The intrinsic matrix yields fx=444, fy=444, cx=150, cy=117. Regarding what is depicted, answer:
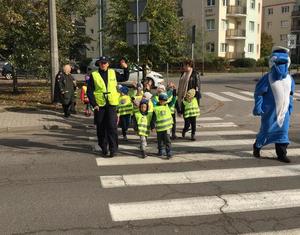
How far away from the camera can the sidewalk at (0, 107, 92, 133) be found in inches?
460

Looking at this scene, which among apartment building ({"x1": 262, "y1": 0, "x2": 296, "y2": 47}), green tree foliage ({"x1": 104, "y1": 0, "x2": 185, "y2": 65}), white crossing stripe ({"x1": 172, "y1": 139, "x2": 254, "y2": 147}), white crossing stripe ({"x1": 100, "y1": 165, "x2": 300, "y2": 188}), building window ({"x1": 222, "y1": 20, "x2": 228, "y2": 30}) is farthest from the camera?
apartment building ({"x1": 262, "y1": 0, "x2": 296, "y2": 47})

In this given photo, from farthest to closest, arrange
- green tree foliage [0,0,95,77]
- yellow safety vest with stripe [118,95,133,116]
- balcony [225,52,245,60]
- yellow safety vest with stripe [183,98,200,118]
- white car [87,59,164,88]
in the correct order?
balcony [225,52,245,60] < green tree foliage [0,0,95,77] < white car [87,59,164,88] < yellow safety vest with stripe [118,95,133,116] < yellow safety vest with stripe [183,98,200,118]

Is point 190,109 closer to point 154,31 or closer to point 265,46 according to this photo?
point 154,31

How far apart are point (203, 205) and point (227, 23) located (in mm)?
56733

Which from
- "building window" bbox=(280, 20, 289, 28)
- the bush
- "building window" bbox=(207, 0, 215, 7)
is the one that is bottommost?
the bush

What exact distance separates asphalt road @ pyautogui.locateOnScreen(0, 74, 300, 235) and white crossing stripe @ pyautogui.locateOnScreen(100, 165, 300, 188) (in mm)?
15

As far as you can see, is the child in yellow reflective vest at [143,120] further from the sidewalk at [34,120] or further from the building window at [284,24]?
the building window at [284,24]

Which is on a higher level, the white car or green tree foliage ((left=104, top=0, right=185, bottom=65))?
green tree foliage ((left=104, top=0, right=185, bottom=65))

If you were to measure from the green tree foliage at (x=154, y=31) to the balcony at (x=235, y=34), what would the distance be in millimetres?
40438

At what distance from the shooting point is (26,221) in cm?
498

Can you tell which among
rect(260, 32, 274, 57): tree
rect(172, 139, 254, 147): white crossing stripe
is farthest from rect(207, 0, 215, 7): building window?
rect(172, 139, 254, 147): white crossing stripe

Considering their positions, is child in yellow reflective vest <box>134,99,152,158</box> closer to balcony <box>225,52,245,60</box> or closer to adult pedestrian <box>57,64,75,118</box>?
adult pedestrian <box>57,64,75,118</box>

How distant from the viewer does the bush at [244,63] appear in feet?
179

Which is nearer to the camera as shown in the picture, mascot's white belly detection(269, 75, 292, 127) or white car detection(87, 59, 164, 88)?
mascot's white belly detection(269, 75, 292, 127)
